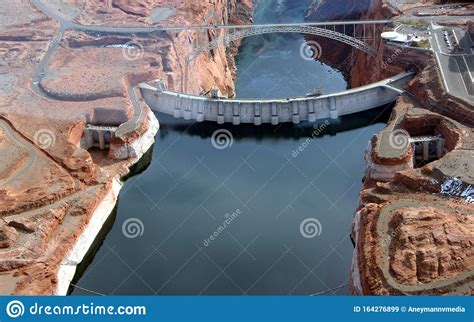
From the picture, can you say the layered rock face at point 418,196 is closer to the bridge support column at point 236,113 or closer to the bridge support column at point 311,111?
the bridge support column at point 311,111

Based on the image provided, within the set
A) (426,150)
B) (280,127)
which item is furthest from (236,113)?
(426,150)

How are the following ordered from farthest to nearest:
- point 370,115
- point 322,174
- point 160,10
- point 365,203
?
1. point 160,10
2. point 370,115
3. point 322,174
4. point 365,203

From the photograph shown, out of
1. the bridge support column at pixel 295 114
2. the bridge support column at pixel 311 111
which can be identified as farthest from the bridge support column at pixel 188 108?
the bridge support column at pixel 311 111

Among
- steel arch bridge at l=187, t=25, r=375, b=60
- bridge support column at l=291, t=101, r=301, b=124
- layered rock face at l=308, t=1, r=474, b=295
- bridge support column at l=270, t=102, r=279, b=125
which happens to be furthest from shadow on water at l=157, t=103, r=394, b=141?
steel arch bridge at l=187, t=25, r=375, b=60

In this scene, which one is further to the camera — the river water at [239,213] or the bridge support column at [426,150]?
the bridge support column at [426,150]

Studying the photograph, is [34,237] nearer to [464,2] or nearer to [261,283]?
[261,283]

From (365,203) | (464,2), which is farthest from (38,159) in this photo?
(464,2)
